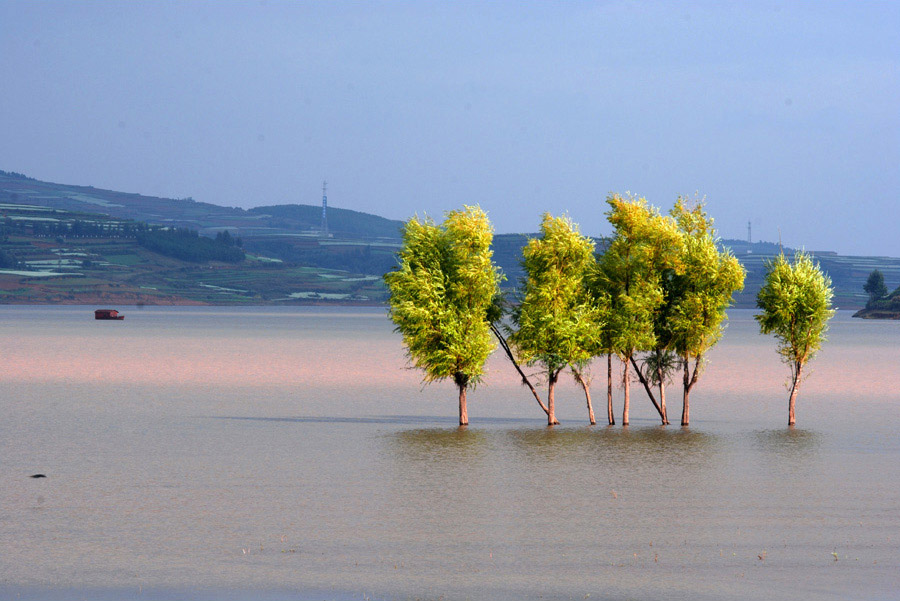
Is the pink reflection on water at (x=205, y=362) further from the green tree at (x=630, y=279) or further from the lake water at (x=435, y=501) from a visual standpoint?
the green tree at (x=630, y=279)

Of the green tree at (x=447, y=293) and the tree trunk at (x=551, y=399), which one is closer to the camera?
the green tree at (x=447, y=293)

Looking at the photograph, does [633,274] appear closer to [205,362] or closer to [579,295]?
[579,295]

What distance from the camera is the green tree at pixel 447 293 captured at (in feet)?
200

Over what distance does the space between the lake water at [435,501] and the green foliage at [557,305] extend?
17.3ft

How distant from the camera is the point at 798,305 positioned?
6375 cm

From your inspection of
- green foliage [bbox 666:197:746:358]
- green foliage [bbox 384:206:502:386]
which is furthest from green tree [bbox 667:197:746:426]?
green foliage [bbox 384:206:502:386]

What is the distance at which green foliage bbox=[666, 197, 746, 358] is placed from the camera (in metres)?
62.6

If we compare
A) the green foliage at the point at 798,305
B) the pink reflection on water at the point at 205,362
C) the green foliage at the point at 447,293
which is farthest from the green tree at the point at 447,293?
the pink reflection on water at the point at 205,362

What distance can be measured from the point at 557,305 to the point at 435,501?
24457 millimetres

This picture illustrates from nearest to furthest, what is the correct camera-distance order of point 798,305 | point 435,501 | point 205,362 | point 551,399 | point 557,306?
point 435,501 < point 557,306 < point 798,305 < point 551,399 < point 205,362

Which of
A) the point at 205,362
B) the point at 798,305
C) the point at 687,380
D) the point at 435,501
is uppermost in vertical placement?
the point at 798,305

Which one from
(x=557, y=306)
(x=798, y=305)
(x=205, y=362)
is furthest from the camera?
(x=205, y=362)

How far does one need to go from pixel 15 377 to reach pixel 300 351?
6300 cm

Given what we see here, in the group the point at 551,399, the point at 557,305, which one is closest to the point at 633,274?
the point at 557,305
